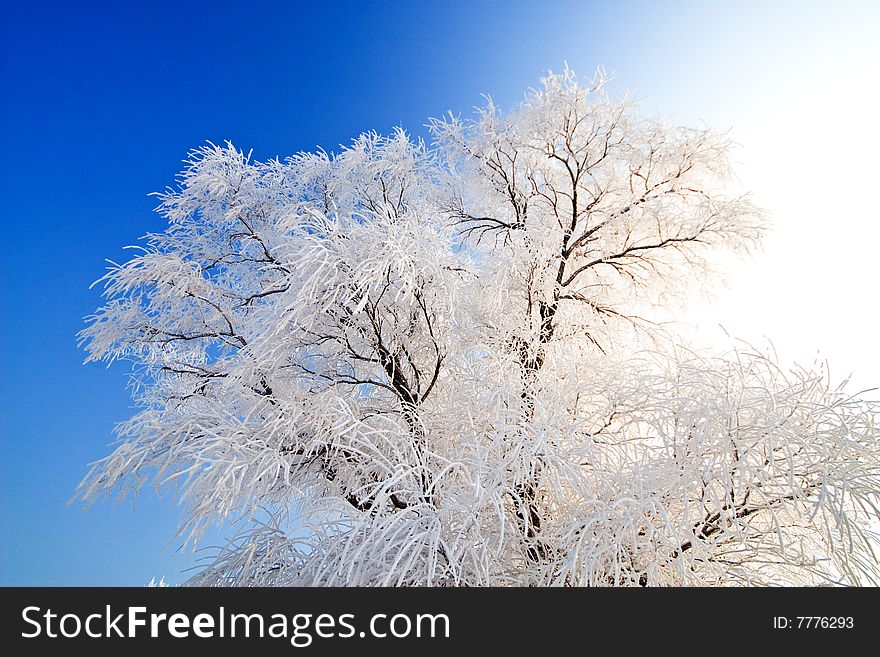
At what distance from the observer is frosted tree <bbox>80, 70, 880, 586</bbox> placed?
1.91m

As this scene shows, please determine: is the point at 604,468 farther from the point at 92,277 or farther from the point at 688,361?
the point at 92,277

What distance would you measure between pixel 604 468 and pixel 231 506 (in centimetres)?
141

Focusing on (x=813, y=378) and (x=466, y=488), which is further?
(x=813, y=378)

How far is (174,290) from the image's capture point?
3918mm

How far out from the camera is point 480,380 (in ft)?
9.37

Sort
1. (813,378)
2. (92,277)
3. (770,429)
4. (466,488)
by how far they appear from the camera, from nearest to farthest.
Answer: (770,429) < (466,488) < (813,378) < (92,277)

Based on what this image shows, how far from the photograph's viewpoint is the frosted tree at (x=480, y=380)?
191 cm
